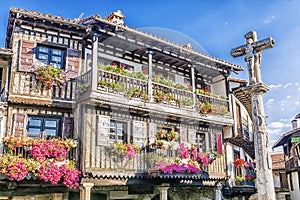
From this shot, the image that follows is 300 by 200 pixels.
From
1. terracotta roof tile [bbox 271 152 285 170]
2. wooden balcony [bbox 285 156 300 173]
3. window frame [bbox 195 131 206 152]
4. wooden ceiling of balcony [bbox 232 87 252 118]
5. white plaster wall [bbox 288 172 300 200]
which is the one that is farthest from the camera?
terracotta roof tile [bbox 271 152 285 170]

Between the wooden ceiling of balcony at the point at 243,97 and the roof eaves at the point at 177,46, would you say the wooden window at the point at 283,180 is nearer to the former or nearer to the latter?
the wooden ceiling of balcony at the point at 243,97

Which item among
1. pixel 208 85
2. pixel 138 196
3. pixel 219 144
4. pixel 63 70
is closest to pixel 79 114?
pixel 63 70

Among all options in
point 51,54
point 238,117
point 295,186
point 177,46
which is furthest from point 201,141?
point 295,186

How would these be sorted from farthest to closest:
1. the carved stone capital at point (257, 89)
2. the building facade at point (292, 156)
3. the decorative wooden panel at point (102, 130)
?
the building facade at point (292, 156) < the decorative wooden panel at point (102, 130) < the carved stone capital at point (257, 89)

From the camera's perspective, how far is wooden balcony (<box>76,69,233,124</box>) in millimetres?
13673

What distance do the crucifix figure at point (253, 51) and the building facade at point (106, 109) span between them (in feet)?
18.8

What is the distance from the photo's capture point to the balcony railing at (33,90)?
13328 mm

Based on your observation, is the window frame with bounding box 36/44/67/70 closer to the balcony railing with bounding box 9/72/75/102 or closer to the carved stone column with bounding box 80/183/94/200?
the balcony railing with bounding box 9/72/75/102

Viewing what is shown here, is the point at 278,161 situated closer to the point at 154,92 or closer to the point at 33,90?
the point at 154,92

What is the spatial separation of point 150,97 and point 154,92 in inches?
21.6

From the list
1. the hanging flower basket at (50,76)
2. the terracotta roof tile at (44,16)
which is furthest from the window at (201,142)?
the terracotta roof tile at (44,16)

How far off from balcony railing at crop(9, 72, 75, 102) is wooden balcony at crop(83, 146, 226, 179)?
8.81 feet

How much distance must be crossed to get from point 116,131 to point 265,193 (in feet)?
24.8

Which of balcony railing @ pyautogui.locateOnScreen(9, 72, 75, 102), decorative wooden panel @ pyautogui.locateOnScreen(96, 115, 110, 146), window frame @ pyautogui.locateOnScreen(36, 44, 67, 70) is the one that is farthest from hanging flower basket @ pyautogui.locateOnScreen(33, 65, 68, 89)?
decorative wooden panel @ pyautogui.locateOnScreen(96, 115, 110, 146)
